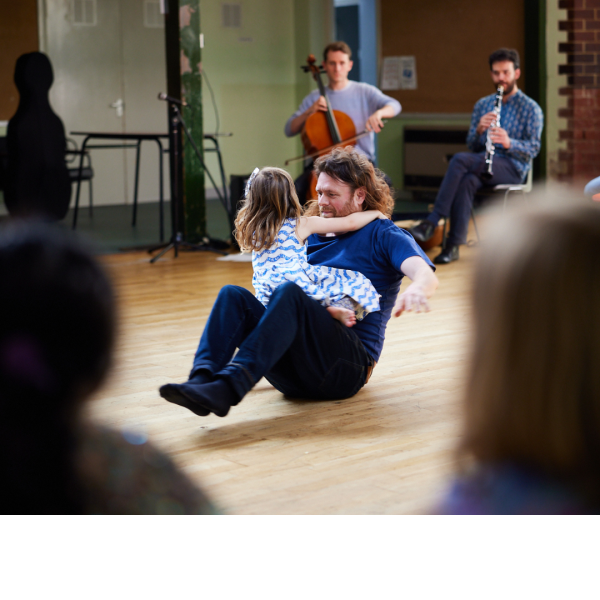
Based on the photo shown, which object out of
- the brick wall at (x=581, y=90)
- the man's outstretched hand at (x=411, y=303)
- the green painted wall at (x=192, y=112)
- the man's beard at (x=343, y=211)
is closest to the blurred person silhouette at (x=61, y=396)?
the man's outstretched hand at (x=411, y=303)

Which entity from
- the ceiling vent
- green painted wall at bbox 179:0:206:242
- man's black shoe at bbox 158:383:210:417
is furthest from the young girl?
the ceiling vent

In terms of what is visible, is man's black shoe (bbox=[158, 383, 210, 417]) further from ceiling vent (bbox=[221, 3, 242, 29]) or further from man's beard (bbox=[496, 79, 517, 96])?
ceiling vent (bbox=[221, 3, 242, 29])

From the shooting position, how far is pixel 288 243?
2273mm

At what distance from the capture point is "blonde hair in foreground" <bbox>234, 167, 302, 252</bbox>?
7.40ft

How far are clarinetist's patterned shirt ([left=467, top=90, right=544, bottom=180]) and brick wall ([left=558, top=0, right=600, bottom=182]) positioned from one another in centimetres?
96

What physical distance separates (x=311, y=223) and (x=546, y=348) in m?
1.53

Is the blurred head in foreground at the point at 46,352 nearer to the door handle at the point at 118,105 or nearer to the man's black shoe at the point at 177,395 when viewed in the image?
the man's black shoe at the point at 177,395

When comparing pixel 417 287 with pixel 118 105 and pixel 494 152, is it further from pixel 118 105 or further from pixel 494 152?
pixel 118 105

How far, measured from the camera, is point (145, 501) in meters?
0.78

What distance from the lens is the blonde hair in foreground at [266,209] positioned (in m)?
2.26

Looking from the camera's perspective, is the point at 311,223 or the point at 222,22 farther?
the point at 222,22

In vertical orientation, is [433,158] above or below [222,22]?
below
